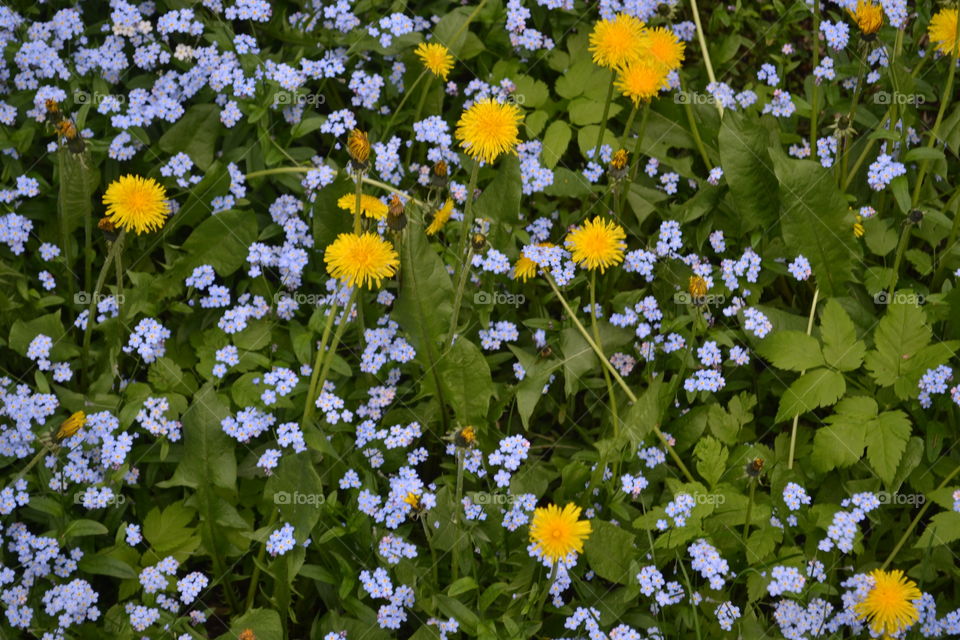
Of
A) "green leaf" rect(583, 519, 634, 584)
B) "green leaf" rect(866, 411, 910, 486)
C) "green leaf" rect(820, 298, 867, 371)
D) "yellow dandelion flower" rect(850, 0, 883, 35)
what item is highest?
"yellow dandelion flower" rect(850, 0, 883, 35)

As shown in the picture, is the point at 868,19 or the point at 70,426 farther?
the point at 868,19

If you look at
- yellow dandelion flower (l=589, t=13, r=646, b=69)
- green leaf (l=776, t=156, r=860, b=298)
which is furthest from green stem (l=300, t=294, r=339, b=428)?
green leaf (l=776, t=156, r=860, b=298)

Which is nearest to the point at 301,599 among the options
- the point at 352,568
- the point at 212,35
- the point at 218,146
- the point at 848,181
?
the point at 352,568

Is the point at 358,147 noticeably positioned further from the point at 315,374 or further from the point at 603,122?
the point at 603,122

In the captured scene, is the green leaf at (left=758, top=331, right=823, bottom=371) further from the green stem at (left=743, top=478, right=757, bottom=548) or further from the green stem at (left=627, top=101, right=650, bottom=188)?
the green stem at (left=627, top=101, right=650, bottom=188)

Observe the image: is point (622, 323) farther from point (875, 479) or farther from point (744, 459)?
point (875, 479)

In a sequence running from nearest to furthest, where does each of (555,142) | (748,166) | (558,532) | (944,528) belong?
(558,532) < (944,528) < (748,166) < (555,142)

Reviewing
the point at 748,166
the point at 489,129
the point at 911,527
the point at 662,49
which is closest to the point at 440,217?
the point at 489,129
